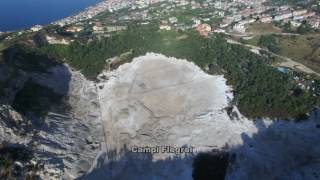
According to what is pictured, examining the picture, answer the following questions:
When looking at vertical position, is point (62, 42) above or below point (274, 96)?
above

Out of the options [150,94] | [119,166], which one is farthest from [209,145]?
[150,94]

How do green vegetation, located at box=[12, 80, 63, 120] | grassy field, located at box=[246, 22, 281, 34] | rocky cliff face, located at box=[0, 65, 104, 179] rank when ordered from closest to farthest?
rocky cliff face, located at box=[0, 65, 104, 179] → green vegetation, located at box=[12, 80, 63, 120] → grassy field, located at box=[246, 22, 281, 34]

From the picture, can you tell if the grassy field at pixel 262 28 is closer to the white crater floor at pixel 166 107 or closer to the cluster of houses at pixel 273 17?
the cluster of houses at pixel 273 17

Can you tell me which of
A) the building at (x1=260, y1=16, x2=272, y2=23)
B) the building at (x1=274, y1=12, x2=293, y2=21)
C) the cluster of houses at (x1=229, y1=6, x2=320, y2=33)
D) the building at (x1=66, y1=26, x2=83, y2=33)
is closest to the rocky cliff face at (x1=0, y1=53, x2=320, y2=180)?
the building at (x1=66, y1=26, x2=83, y2=33)

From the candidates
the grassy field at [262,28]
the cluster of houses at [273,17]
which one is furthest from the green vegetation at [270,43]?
the cluster of houses at [273,17]

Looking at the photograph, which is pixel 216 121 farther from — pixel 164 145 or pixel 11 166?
pixel 11 166

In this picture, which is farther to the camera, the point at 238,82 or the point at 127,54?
the point at 127,54

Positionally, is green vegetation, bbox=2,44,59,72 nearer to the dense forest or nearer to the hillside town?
the dense forest

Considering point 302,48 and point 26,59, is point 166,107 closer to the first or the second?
point 26,59
